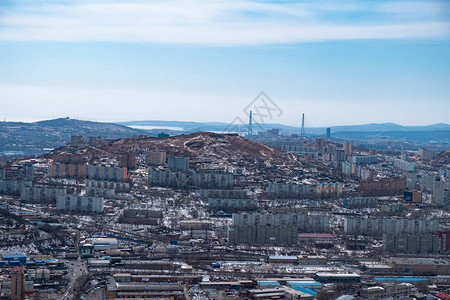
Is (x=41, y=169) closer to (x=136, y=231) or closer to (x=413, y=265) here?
(x=136, y=231)

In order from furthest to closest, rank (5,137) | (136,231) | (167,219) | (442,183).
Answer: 1. (5,137)
2. (442,183)
3. (167,219)
4. (136,231)

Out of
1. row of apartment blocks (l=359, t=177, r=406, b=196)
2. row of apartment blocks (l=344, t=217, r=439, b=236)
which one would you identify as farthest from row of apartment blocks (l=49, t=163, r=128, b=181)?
row of apartment blocks (l=344, t=217, r=439, b=236)

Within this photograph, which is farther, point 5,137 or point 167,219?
point 5,137

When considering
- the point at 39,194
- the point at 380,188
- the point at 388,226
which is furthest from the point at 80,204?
the point at 380,188

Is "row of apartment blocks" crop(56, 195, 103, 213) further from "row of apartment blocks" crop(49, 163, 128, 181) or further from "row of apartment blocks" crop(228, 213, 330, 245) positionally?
"row of apartment blocks" crop(49, 163, 128, 181)

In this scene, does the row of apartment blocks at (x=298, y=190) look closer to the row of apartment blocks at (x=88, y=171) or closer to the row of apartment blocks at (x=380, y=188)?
the row of apartment blocks at (x=380, y=188)

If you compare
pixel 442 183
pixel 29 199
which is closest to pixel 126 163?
pixel 29 199
